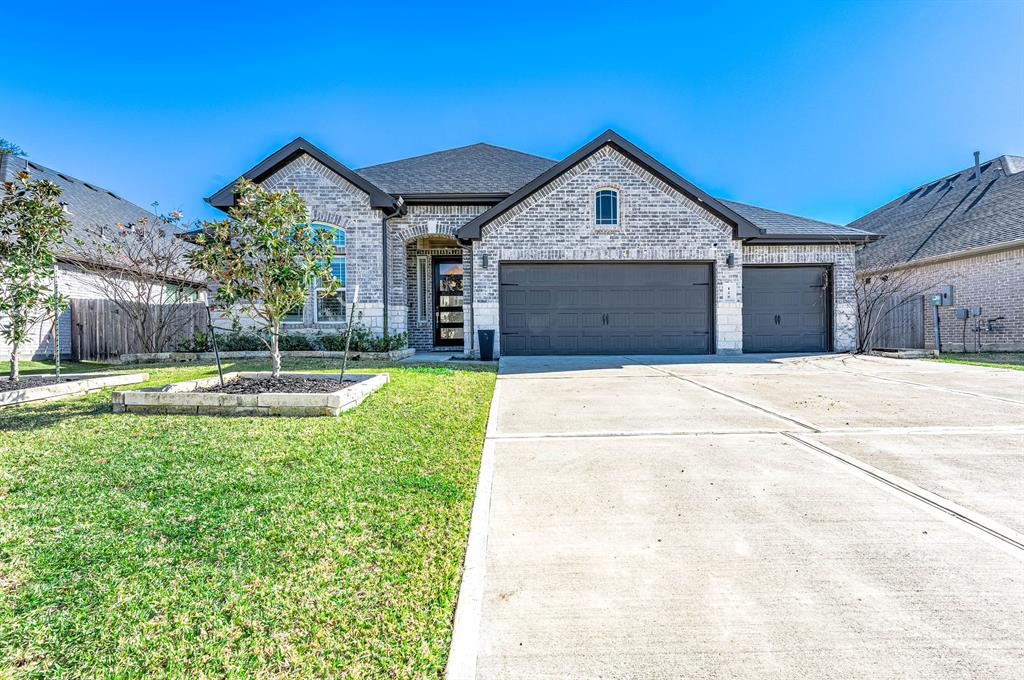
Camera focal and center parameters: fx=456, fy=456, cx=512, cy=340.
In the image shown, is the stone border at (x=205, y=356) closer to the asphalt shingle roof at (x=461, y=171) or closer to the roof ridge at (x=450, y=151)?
the asphalt shingle roof at (x=461, y=171)

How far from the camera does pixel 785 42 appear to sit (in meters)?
13.7

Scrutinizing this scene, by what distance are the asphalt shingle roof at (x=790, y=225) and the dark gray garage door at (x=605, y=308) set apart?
2793mm

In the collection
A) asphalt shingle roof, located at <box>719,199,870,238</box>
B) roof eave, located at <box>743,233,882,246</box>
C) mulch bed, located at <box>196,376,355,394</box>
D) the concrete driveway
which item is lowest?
the concrete driveway

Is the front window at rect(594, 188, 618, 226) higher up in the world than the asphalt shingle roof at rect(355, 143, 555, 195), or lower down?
lower down

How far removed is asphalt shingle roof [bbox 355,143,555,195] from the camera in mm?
13656

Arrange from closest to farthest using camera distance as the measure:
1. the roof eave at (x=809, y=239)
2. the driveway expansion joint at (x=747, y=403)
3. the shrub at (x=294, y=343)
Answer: the driveway expansion joint at (x=747, y=403)
the shrub at (x=294, y=343)
the roof eave at (x=809, y=239)

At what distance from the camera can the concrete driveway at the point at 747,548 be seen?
1734mm

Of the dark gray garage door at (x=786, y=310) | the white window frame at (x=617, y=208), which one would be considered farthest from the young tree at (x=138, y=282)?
the dark gray garage door at (x=786, y=310)

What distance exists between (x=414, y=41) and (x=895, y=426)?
14.6 metres

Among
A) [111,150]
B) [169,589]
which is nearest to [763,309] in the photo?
[169,589]

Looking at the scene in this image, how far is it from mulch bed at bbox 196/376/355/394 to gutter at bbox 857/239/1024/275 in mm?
18130

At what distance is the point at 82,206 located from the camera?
15.7m

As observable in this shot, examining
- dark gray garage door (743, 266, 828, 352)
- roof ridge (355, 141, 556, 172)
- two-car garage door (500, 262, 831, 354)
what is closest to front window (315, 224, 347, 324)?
roof ridge (355, 141, 556, 172)

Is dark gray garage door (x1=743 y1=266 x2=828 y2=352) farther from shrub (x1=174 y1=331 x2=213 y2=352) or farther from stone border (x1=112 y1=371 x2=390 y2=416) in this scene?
shrub (x1=174 y1=331 x2=213 y2=352)
